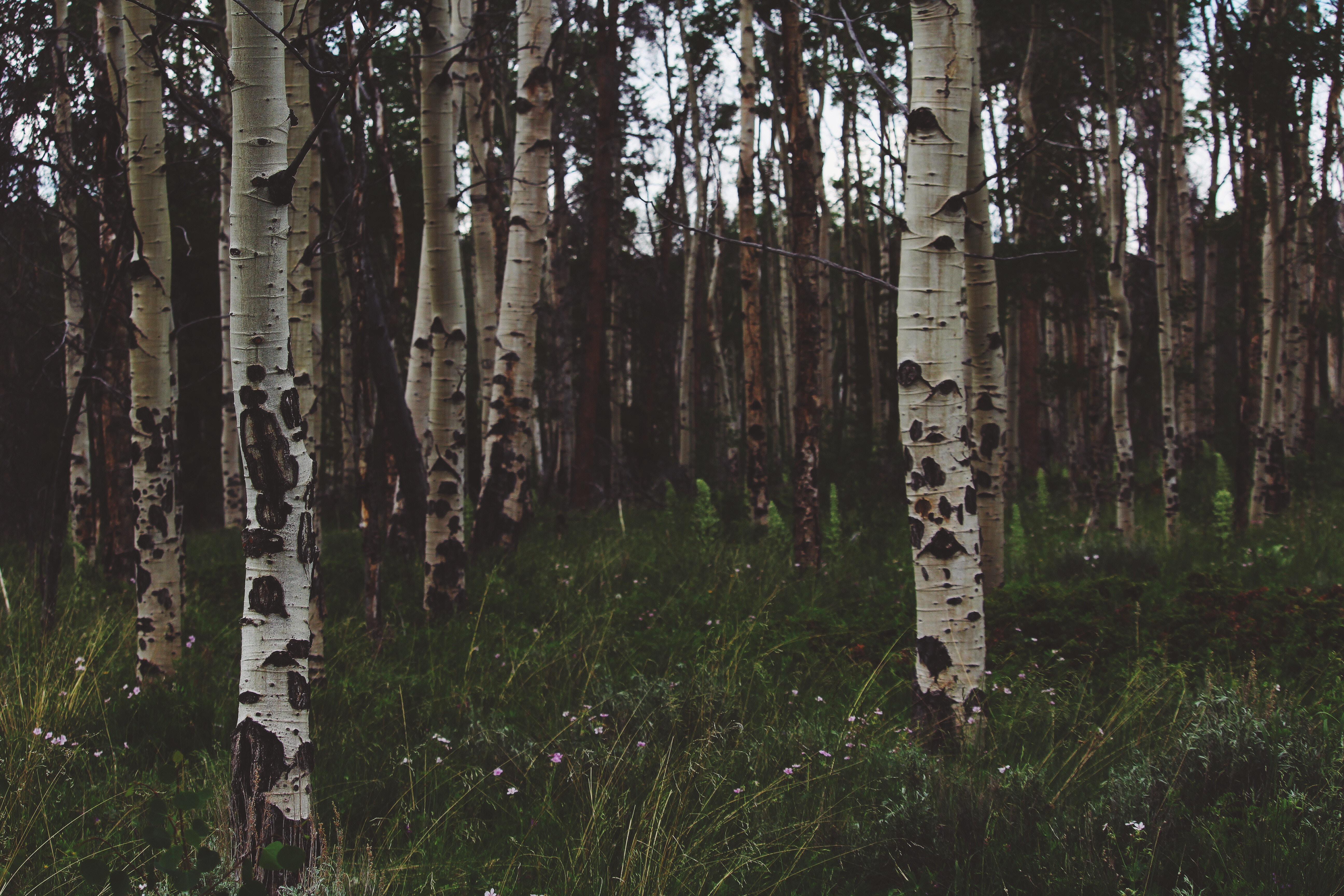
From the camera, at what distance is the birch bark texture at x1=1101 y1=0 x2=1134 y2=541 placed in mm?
9000

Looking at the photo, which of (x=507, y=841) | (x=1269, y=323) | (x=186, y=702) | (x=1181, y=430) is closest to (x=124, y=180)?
(x=186, y=702)

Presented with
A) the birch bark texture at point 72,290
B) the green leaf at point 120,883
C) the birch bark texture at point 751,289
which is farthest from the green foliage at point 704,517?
the green leaf at point 120,883

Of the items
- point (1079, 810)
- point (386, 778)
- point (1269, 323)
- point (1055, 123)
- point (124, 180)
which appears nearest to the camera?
point (1079, 810)

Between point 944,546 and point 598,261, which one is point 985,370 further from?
point 598,261

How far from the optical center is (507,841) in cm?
290

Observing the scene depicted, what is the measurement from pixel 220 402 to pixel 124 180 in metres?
13.0

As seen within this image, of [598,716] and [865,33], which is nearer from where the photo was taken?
[598,716]

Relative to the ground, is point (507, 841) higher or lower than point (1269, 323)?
lower

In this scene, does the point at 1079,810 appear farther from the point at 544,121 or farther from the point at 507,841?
the point at 544,121

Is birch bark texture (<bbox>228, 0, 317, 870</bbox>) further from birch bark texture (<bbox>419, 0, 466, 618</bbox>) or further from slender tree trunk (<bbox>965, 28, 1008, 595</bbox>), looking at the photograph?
slender tree trunk (<bbox>965, 28, 1008, 595</bbox>)

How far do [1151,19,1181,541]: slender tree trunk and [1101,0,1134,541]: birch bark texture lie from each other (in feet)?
1.27

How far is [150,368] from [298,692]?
9.86ft

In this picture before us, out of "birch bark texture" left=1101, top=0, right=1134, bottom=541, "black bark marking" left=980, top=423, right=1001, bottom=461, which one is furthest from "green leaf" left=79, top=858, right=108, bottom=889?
"birch bark texture" left=1101, top=0, right=1134, bottom=541

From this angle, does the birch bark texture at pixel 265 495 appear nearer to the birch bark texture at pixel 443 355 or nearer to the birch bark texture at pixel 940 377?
the birch bark texture at pixel 940 377
